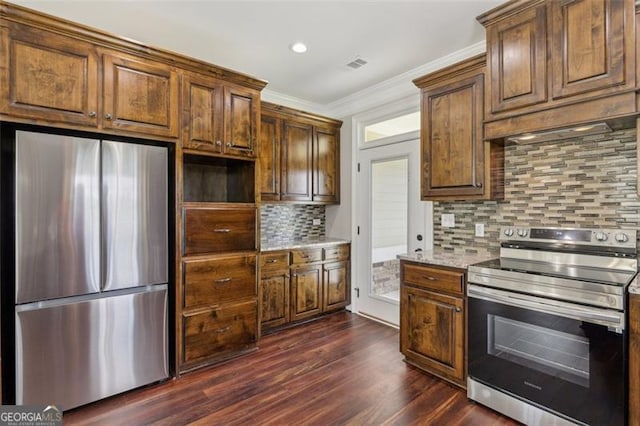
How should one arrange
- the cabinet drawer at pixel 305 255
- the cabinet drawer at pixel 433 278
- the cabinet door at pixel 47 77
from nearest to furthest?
the cabinet door at pixel 47 77, the cabinet drawer at pixel 433 278, the cabinet drawer at pixel 305 255

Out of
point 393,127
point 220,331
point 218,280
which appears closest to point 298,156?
point 393,127

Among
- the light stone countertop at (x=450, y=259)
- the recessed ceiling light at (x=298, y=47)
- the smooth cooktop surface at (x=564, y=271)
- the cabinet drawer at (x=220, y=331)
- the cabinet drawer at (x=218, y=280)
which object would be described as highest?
the recessed ceiling light at (x=298, y=47)

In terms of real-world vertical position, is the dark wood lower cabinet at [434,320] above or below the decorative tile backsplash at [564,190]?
below

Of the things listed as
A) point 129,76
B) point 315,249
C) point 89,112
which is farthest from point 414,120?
point 89,112

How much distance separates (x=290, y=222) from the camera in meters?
4.17

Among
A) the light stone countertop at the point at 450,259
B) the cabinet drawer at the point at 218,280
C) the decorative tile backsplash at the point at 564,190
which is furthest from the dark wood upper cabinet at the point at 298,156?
the decorative tile backsplash at the point at 564,190

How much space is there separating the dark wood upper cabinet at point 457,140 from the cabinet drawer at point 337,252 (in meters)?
1.43

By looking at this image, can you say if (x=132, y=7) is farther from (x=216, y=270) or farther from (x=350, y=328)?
(x=350, y=328)

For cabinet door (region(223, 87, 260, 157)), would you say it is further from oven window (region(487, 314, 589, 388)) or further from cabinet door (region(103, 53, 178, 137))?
oven window (region(487, 314, 589, 388))

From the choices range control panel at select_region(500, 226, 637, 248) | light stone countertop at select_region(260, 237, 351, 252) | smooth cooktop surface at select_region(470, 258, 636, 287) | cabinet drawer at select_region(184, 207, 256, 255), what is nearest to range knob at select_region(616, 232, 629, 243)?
range control panel at select_region(500, 226, 637, 248)

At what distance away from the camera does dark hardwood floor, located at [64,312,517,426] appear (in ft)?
6.64

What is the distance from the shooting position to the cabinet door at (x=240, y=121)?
2.80m

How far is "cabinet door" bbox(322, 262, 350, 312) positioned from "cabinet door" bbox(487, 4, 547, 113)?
2438 mm

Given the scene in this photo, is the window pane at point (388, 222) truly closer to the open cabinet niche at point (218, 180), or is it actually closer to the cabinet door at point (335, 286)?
the cabinet door at point (335, 286)
